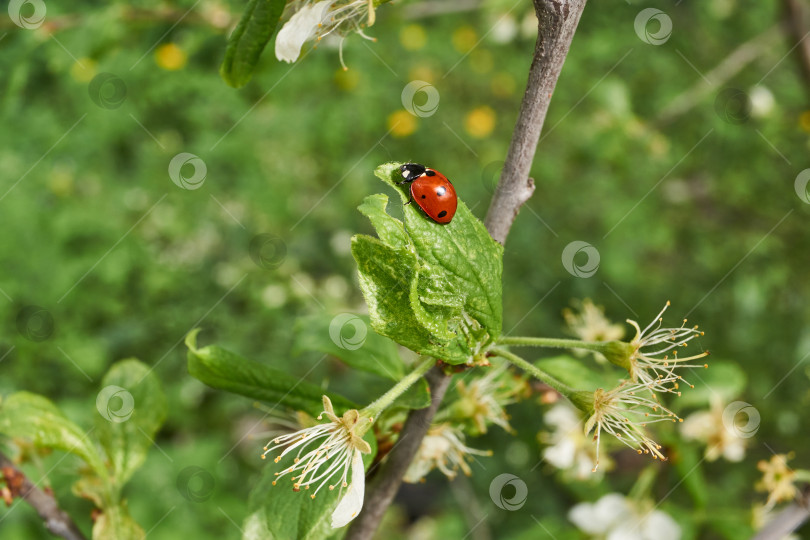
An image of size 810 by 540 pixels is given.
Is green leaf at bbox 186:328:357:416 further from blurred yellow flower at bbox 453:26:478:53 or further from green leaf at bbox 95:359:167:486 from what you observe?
blurred yellow flower at bbox 453:26:478:53

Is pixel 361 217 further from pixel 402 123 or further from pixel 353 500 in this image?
pixel 353 500

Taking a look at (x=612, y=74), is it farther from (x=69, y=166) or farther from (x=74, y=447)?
(x=74, y=447)

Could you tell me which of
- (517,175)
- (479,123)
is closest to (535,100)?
(517,175)

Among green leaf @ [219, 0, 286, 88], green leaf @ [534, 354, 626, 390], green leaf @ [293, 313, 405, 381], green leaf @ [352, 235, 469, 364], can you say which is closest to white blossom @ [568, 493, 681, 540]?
green leaf @ [534, 354, 626, 390]

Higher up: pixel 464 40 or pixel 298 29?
pixel 464 40

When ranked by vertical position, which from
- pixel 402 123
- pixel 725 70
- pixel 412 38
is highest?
pixel 725 70

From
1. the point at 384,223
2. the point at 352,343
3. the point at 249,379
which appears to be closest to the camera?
the point at 384,223

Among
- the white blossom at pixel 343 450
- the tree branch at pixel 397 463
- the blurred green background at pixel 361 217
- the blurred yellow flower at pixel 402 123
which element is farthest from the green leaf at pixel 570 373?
the blurred yellow flower at pixel 402 123
